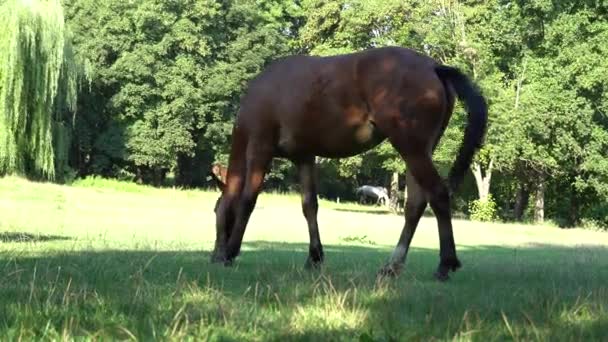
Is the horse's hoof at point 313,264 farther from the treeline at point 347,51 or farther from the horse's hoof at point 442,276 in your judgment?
the treeline at point 347,51

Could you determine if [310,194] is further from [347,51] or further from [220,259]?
[347,51]

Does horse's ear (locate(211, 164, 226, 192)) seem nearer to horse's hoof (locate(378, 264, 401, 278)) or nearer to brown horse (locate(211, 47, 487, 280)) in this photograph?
brown horse (locate(211, 47, 487, 280))

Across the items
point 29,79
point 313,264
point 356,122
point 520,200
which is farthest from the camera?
point 520,200

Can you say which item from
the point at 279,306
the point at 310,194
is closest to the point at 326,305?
the point at 279,306

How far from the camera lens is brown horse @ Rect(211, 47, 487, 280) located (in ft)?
21.5

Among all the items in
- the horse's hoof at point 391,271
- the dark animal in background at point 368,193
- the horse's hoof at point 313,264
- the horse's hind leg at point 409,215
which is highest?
the dark animal in background at point 368,193

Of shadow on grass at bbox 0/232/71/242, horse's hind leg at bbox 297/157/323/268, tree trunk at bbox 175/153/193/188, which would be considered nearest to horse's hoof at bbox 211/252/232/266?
horse's hind leg at bbox 297/157/323/268

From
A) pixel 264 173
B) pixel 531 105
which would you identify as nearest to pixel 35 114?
pixel 531 105

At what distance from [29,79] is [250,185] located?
3100 cm

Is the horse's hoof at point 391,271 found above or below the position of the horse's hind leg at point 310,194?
below

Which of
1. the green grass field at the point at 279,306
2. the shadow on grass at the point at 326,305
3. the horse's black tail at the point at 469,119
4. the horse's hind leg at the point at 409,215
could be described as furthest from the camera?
the horse's hind leg at the point at 409,215

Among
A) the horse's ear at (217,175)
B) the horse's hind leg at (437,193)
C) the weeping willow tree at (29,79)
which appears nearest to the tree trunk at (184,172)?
the weeping willow tree at (29,79)

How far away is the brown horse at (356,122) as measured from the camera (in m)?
6.56

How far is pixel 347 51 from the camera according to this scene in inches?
1858
